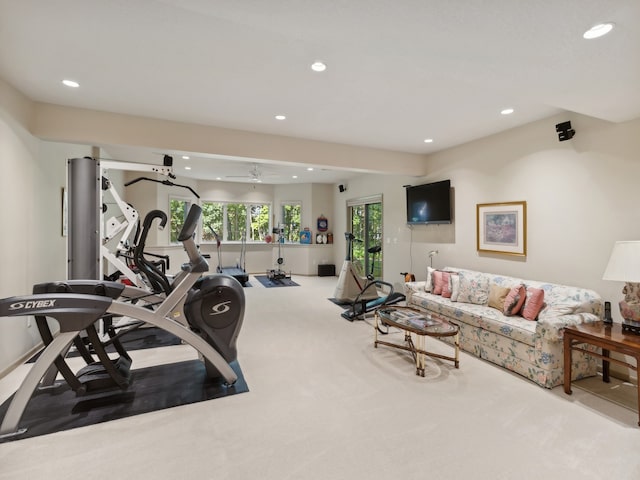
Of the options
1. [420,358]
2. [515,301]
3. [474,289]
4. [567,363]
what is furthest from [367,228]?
[567,363]

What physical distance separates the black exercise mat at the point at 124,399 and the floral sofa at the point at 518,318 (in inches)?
103

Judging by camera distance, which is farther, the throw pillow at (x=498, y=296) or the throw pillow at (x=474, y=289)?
Answer: the throw pillow at (x=474, y=289)

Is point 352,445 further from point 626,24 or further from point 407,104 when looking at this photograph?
point 407,104

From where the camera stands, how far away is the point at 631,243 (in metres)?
2.50

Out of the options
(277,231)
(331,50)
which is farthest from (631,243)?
(277,231)

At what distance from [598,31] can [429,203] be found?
3.68 meters

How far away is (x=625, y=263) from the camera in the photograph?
2482 mm

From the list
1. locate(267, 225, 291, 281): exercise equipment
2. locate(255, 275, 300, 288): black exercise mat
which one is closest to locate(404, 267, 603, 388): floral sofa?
locate(255, 275, 300, 288): black exercise mat

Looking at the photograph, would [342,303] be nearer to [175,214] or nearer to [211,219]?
[211,219]

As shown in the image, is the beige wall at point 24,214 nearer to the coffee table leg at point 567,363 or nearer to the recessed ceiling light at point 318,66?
the recessed ceiling light at point 318,66

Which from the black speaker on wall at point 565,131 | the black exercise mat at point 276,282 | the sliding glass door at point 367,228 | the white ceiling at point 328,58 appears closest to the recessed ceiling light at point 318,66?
the white ceiling at point 328,58

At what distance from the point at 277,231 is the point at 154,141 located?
5395 mm

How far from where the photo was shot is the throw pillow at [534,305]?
322 cm

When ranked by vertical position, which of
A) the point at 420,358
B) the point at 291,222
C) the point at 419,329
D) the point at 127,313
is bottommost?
the point at 420,358
